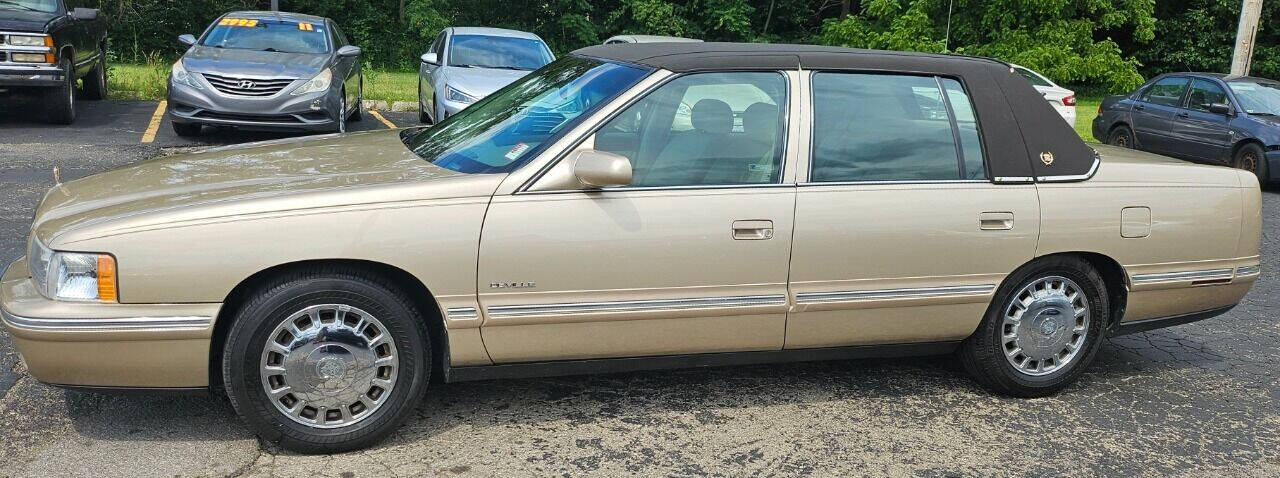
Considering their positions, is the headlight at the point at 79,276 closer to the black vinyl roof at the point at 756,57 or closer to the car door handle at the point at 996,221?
the black vinyl roof at the point at 756,57

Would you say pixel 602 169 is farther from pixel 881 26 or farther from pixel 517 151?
pixel 881 26

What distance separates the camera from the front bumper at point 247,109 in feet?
→ 37.8

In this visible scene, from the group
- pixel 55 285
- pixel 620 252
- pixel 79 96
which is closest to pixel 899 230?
pixel 620 252

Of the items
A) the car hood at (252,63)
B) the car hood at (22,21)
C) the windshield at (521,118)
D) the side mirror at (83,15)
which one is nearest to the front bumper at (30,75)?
the car hood at (22,21)

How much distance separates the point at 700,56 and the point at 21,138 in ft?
32.0

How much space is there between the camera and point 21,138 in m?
11.6

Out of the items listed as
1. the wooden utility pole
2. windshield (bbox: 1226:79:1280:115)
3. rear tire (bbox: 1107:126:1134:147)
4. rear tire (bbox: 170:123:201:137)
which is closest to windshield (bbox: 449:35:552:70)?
rear tire (bbox: 170:123:201:137)

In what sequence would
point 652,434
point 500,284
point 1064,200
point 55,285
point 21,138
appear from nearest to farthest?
point 55,285 → point 500,284 → point 652,434 → point 1064,200 → point 21,138

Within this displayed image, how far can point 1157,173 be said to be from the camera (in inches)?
191

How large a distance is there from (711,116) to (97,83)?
45.0 feet

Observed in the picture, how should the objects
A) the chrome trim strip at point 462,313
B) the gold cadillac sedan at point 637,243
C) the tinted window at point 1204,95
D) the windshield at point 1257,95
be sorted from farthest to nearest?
the tinted window at point 1204,95 < the windshield at point 1257,95 < the chrome trim strip at point 462,313 < the gold cadillac sedan at point 637,243

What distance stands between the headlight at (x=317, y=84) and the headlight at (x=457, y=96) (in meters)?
1.21

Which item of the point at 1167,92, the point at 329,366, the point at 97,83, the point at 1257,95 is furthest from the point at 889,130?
the point at 97,83

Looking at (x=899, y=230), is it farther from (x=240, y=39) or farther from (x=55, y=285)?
(x=240, y=39)
